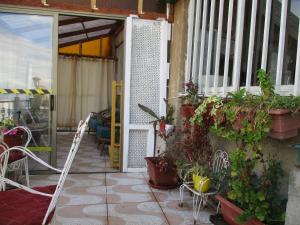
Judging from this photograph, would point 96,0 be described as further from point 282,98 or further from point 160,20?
point 282,98

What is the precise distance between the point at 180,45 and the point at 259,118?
2350mm

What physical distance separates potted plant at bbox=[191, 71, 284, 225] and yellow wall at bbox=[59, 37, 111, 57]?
792 cm

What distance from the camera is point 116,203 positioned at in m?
3.26

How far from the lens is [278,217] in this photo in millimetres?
2090

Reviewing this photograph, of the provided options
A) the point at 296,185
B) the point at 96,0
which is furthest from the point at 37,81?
the point at 296,185

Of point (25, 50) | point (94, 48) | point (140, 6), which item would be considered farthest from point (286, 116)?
point (94, 48)

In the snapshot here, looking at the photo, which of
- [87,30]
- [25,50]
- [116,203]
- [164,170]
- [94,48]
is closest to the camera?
[116,203]

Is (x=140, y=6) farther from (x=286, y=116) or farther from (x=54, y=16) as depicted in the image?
(x=286, y=116)

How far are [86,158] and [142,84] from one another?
1825mm

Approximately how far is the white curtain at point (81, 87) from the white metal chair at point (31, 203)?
22.7ft

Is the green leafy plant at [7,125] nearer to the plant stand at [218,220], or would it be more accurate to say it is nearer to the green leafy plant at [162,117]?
the green leafy plant at [162,117]

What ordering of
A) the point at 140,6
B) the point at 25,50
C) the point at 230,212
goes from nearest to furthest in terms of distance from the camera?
the point at 230,212 → the point at 25,50 → the point at 140,6

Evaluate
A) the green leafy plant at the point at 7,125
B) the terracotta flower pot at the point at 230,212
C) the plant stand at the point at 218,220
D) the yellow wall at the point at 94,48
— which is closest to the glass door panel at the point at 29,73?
the green leafy plant at the point at 7,125

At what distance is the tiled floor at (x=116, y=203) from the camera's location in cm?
286
